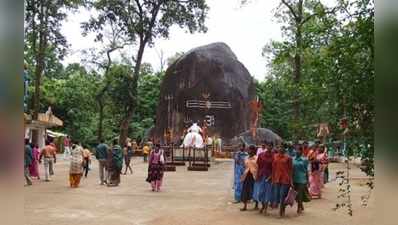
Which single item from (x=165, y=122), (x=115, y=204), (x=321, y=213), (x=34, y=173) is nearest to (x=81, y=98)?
(x=165, y=122)

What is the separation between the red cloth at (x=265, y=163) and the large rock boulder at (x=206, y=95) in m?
25.8

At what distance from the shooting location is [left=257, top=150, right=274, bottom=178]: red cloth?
9.71 m

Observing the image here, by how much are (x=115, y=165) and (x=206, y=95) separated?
23328 mm

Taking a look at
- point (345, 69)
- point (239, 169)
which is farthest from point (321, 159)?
point (345, 69)

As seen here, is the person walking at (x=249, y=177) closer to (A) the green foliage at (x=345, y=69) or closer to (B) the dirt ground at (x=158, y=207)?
(B) the dirt ground at (x=158, y=207)

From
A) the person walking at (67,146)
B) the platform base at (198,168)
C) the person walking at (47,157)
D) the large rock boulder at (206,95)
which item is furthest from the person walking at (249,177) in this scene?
the large rock boulder at (206,95)

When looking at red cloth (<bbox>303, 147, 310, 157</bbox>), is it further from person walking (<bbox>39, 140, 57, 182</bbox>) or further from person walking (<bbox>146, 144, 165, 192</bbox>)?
person walking (<bbox>39, 140, 57, 182</bbox>)

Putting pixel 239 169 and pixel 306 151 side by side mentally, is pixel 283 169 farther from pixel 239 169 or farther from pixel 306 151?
pixel 306 151

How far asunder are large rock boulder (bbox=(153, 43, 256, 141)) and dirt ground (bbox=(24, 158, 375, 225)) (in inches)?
854

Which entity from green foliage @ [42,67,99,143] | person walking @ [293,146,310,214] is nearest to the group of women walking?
person walking @ [293,146,310,214]

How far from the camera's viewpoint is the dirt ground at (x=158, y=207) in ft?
29.1

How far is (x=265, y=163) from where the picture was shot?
385 inches
